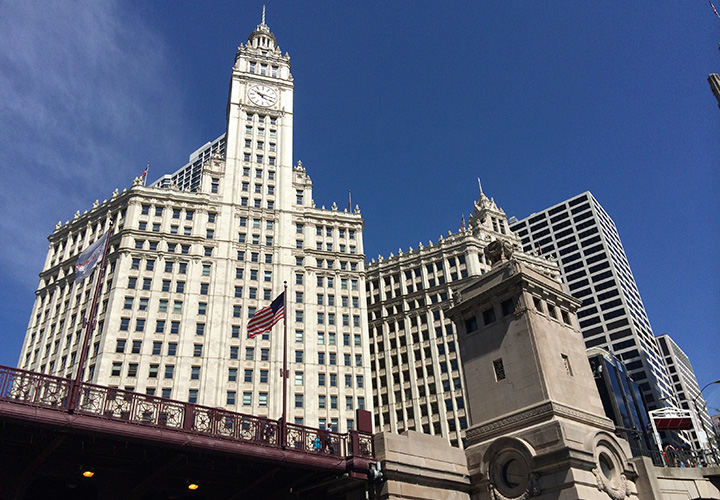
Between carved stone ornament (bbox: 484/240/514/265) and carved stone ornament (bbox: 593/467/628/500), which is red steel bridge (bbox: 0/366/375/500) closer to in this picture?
carved stone ornament (bbox: 593/467/628/500)

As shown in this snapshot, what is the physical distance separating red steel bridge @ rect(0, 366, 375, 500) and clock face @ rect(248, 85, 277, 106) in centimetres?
Answer: 8746

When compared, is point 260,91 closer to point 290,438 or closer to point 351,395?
point 351,395

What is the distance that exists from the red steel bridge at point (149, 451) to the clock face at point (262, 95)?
87.5m

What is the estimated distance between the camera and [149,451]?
78.3 ft

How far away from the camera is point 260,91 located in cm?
10781

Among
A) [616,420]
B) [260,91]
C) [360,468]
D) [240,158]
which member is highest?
[260,91]

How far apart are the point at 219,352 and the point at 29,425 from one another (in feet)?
193

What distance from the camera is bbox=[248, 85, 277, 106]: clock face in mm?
106188

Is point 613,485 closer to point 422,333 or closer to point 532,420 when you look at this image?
point 532,420

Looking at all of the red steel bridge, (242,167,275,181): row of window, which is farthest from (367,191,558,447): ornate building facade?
the red steel bridge

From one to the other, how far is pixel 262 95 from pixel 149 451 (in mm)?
91969

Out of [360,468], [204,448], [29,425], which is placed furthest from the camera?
[360,468]

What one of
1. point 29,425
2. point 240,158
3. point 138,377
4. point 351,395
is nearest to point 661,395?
point 351,395

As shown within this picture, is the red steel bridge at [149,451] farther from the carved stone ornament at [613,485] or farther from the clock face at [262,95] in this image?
the clock face at [262,95]
